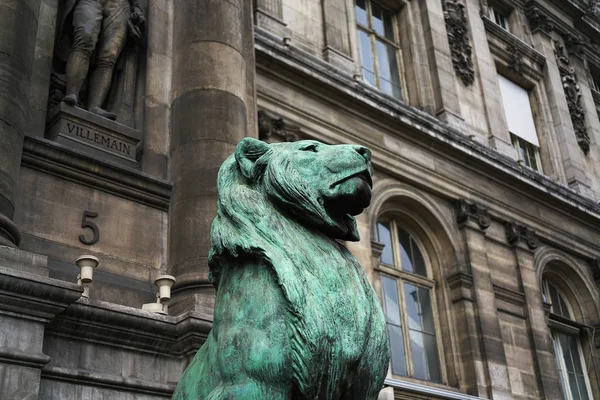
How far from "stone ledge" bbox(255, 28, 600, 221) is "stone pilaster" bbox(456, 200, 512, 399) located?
3.90 ft

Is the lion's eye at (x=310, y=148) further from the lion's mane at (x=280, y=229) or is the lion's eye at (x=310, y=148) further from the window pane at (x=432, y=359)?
the window pane at (x=432, y=359)

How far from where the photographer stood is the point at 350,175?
9.51ft

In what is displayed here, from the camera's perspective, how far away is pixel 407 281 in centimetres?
1338

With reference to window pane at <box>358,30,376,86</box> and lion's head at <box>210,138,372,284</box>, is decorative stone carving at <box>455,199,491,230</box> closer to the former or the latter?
window pane at <box>358,30,376,86</box>

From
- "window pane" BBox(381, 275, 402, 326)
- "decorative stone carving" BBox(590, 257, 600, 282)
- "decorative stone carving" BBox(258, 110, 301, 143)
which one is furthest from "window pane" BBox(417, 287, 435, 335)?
"decorative stone carving" BBox(590, 257, 600, 282)

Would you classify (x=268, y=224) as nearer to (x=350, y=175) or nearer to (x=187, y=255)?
(x=350, y=175)

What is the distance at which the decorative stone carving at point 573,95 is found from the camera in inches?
768

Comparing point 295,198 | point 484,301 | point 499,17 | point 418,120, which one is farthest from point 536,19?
point 295,198

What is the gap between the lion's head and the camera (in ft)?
9.36

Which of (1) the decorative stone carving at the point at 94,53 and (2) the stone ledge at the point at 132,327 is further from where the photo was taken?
(1) the decorative stone carving at the point at 94,53

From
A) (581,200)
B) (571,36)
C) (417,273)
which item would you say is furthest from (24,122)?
(571,36)

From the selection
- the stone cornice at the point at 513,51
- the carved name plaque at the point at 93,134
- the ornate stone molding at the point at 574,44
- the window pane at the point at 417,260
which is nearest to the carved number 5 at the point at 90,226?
the carved name plaque at the point at 93,134

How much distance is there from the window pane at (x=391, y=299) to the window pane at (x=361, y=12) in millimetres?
5815

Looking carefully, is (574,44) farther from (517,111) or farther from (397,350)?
(397,350)
